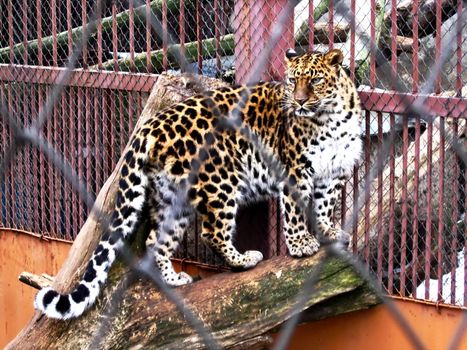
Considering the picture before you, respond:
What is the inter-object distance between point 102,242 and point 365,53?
2.08 m

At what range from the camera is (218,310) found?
5.52 metres

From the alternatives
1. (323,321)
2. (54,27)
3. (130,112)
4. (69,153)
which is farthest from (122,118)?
(323,321)

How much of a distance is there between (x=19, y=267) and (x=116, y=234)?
2156mm

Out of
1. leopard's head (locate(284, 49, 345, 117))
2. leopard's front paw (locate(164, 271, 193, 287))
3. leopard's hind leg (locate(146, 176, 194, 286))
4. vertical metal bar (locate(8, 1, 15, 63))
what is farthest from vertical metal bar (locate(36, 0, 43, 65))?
leopard's head (locate(284, 49, 345, 117))

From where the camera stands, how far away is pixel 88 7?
687 cm

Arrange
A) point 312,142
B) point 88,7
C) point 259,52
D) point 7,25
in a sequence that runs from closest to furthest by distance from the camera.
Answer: point 312,142 → point 259,52 → point 88,7 → point 7,25

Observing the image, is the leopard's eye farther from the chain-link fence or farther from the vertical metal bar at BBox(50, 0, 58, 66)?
the vertical metal bar at BBox(50, 0, 58, 66)

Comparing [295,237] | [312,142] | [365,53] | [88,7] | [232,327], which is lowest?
[232,327]

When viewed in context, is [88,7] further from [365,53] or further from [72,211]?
[365,53]

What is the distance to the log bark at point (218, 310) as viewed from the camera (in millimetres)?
5406

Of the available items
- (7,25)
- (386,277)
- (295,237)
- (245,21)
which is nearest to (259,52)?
(245,21)

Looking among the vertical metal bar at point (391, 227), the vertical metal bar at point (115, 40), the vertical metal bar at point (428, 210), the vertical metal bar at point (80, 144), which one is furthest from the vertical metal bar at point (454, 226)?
the vertical metal bar at point (80, 144)

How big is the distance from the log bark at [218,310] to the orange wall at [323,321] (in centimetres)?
18

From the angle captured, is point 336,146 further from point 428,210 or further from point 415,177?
point 428,210
